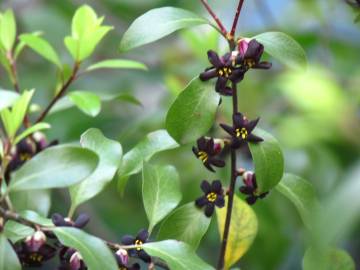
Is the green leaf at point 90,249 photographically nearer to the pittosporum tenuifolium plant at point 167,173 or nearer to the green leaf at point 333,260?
the pittosporum tenuifolium plant at point 167,173

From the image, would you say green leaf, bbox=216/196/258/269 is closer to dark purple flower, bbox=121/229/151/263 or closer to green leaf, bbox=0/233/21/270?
dark purple flower, bbox=121/229/151/263

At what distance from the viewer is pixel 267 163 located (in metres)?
0.89

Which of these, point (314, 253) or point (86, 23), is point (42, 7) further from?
point (314, 253)

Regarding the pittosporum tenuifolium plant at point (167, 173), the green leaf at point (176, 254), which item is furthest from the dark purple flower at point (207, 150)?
the green leaf at point (176, 254)

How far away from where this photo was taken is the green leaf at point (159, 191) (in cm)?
96

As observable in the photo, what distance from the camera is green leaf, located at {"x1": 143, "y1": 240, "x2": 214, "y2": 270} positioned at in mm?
858

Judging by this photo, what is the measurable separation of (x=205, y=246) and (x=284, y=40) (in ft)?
3.77

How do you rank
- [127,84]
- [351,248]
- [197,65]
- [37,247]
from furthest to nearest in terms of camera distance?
[127,84] < [197,65] < [351,248] < [37,247]

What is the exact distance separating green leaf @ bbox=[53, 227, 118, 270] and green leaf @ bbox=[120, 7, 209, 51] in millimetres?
226

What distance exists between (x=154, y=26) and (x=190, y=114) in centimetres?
12

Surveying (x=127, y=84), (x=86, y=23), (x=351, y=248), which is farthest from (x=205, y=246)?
(x=86, y=23)

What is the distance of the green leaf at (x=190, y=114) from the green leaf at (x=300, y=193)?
0.16 m

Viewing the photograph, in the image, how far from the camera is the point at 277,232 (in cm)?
160

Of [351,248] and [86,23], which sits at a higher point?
[86,23]
